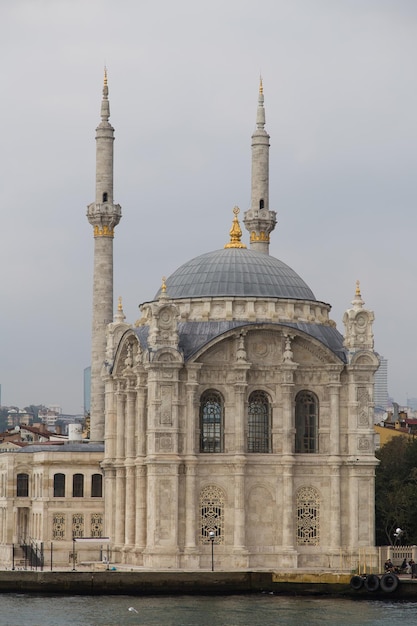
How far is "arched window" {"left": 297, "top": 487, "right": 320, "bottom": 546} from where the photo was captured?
75.1 meters

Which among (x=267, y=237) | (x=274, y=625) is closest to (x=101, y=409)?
(x=267, y=237)

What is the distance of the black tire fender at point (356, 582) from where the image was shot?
6950 centimetres

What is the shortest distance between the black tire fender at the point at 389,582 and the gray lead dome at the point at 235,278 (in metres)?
13.8

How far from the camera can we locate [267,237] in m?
94.8

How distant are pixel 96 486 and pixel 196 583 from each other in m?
17.0

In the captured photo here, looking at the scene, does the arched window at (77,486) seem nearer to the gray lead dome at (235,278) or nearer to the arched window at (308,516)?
the gray lead dome at (235,278)

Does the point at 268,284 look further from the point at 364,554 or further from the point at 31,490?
the point at 31,490

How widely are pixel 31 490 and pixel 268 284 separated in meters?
19.7

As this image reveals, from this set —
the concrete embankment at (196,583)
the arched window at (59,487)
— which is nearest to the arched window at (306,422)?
the concrete embankment at (196,583)

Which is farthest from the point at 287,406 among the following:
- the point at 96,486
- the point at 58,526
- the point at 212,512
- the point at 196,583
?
the point at 58,526

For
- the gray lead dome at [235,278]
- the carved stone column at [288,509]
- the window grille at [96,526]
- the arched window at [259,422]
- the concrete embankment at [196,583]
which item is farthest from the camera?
the window grille at [96,526]

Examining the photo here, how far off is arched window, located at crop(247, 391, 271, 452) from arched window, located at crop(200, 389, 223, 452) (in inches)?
51.6

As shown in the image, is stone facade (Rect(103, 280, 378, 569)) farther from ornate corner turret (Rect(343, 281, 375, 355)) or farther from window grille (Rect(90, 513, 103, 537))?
window grille (Rect(90, 513, 103, 537))

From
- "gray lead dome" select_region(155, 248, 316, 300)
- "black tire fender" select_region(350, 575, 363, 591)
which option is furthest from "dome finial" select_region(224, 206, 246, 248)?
"black tire fender" select_region(350, 575, 363, 591)
